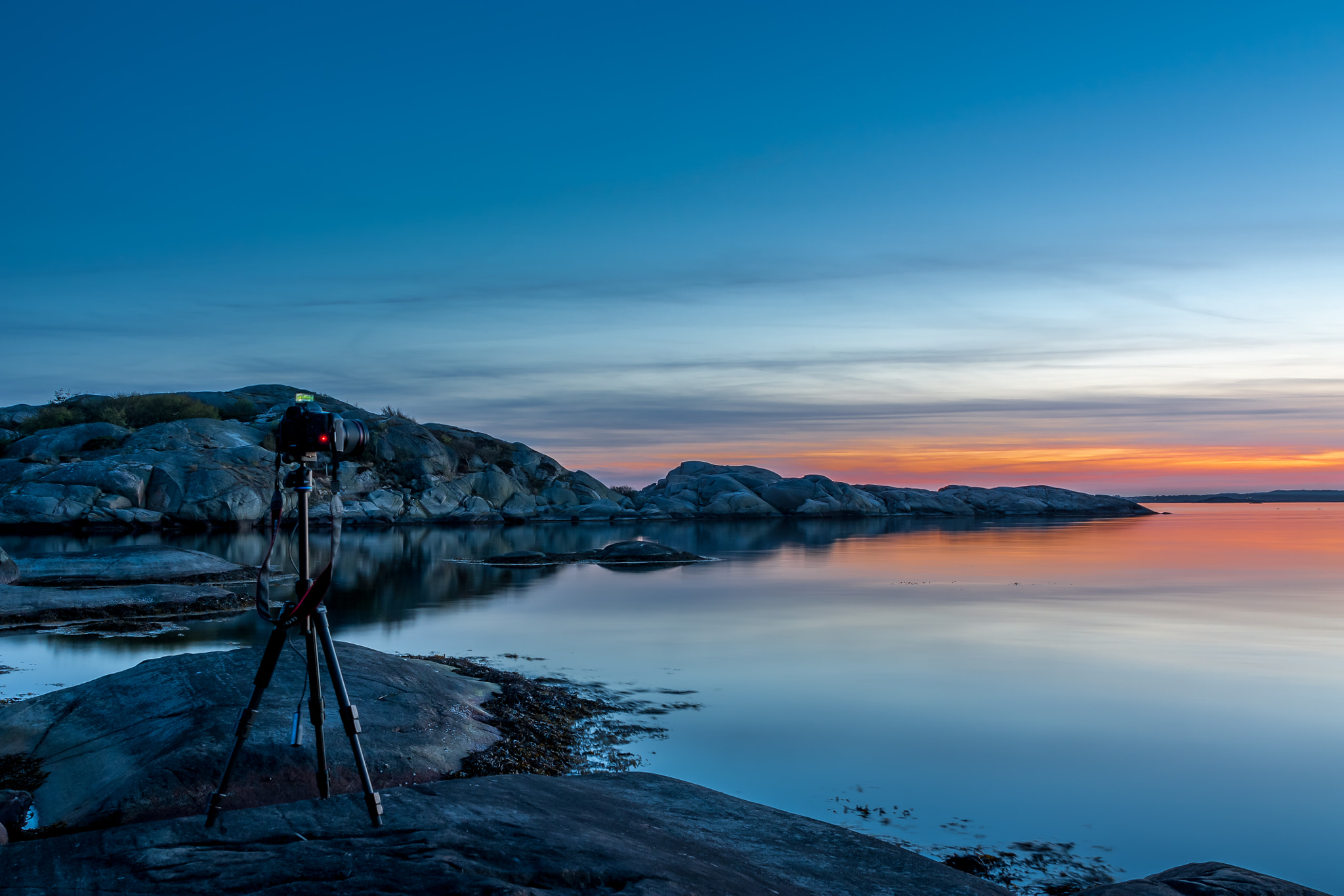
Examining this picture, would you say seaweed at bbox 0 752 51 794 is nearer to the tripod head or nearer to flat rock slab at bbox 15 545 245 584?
the tripod head

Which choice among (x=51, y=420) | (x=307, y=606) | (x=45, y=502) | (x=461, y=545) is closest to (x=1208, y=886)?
(x=307, y=606)

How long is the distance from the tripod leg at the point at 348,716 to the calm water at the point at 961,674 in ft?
12.1

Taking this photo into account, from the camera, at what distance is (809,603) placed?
2125cm

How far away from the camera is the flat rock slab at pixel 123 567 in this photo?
63.1ft

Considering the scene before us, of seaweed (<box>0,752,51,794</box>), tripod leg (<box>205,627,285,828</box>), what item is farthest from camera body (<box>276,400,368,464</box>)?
seaweed (<box>0,752,51,794</box>)

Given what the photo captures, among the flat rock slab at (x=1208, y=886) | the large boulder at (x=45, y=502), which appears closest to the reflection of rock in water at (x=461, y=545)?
the large boulder at (x=45, y=502)

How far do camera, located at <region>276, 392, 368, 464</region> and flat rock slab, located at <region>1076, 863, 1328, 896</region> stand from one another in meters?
4.47

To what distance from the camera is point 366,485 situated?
56406 mm

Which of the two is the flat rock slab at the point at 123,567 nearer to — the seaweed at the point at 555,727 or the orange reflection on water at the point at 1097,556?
the seaweed at the point at 555,727

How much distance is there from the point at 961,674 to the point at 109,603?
14.7 m

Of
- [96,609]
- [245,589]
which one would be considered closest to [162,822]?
[96,609]

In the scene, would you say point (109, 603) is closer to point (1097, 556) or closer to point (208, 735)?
point (208, 735)

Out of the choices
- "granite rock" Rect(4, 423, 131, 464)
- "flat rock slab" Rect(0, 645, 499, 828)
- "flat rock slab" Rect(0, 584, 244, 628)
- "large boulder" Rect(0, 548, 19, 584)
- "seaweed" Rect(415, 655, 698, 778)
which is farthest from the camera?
"granite rock" Rect(4, 423, 131, 464)

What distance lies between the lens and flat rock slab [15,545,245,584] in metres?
19.2
